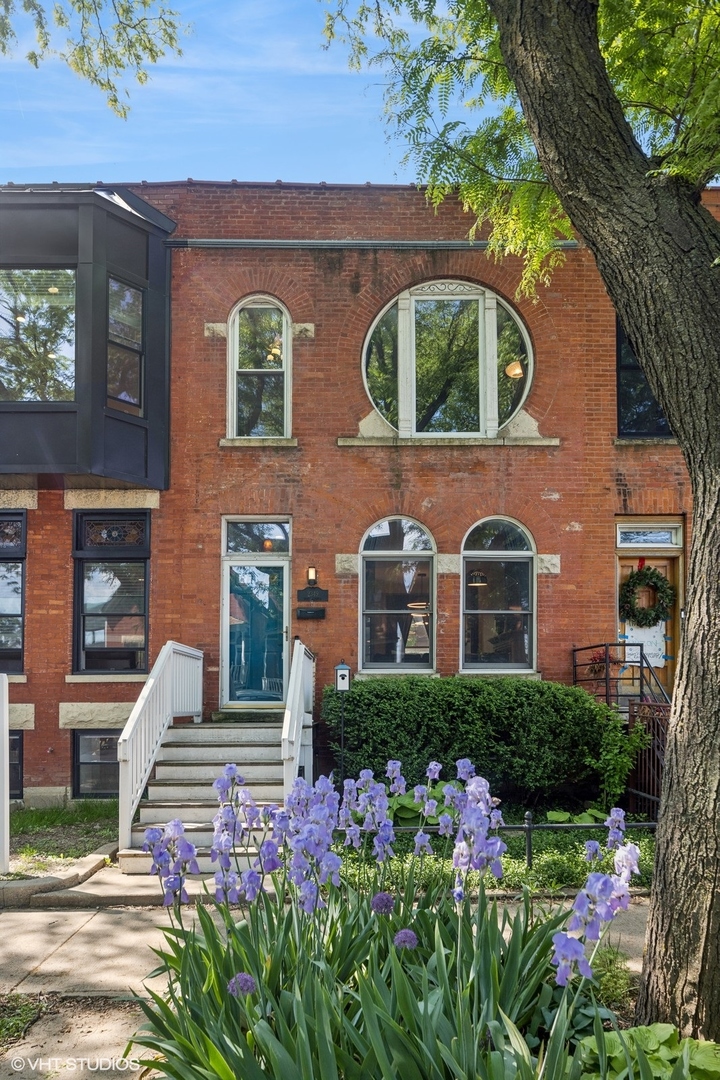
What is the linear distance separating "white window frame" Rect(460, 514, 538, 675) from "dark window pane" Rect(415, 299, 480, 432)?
1413 millimetres

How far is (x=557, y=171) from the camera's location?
4.62 m

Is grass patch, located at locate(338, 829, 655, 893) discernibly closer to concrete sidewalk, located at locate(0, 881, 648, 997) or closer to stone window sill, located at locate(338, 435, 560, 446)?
concrete sidewalk, located at locate(0, 881, 648, 997)

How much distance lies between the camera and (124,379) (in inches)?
431

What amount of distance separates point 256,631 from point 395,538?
2342mm

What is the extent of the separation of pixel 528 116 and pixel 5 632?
376 inches

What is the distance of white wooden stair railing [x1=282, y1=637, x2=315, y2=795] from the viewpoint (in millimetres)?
8469

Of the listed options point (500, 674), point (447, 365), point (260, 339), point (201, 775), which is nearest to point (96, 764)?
point (201, 775)

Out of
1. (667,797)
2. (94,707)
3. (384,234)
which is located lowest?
(94,707)

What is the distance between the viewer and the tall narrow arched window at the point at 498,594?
1144 cm

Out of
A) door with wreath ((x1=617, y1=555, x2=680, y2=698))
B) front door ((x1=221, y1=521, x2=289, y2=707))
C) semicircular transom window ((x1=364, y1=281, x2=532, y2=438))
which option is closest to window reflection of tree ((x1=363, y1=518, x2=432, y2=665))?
front door ((x1=221, y1=521, x2=289, y2=707))

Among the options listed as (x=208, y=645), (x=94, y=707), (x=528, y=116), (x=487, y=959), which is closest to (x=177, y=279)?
(x=208, y=645)

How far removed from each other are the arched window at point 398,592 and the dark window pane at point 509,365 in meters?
2.15

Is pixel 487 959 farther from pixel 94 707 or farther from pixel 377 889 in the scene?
pixel 94 707

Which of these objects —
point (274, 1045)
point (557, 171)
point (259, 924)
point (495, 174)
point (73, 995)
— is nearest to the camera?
point (274, 1045)
